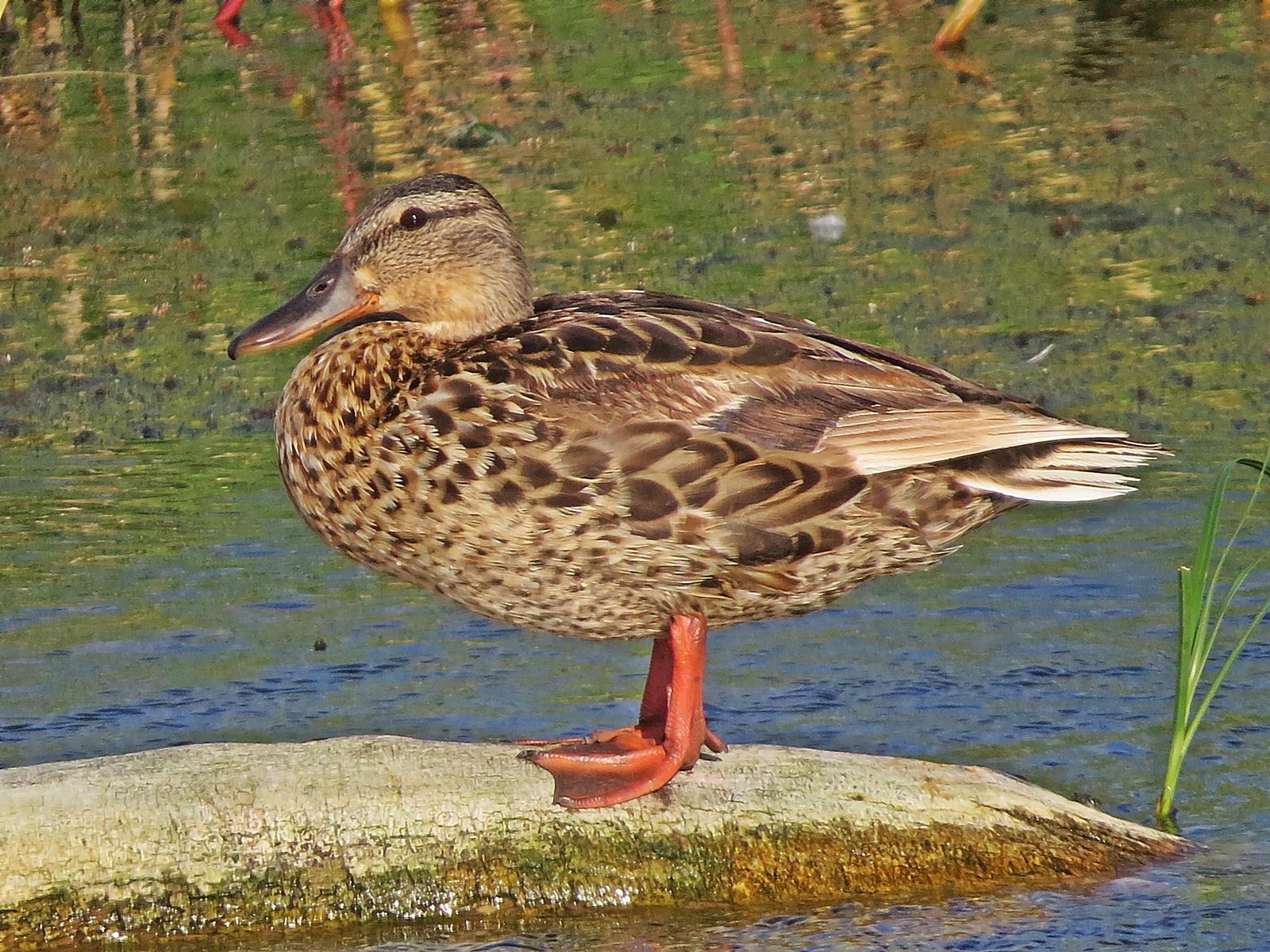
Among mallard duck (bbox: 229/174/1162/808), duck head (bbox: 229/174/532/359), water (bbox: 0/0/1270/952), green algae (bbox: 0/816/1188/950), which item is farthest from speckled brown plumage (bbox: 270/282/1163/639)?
water (bbox: 0/0/1270/952)

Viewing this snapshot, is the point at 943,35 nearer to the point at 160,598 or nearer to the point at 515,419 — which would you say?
the point at 160,598

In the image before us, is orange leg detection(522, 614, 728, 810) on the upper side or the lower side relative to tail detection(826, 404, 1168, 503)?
lower

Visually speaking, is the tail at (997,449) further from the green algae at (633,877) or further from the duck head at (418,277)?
the duck head at (418,277)

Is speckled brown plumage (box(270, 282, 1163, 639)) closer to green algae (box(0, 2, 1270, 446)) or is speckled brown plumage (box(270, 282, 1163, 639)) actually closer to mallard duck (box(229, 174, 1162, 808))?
mallard duck (box(229, 174, 1162, 808))

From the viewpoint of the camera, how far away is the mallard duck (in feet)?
14.5

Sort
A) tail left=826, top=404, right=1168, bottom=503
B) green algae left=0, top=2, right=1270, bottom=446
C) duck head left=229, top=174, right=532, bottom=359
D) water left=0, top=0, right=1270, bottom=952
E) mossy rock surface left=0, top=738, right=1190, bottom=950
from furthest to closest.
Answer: green algae left=0, top=2, right=1270, bottom=446
water left=0, top=0, right=1270, bottom=952
duck head left=229, top=174, right=532, bottom=359
tail left=826, top=404, right=1168, bottom=503
mossy rock surface left=0, top=738, right=1190, bottom=950

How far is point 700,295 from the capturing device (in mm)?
8516

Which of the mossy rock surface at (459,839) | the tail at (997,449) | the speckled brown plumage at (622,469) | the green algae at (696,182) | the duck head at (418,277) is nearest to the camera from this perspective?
the mossy rock surface at (459,839)

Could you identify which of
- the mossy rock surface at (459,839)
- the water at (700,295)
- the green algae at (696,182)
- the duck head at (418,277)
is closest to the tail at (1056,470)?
the mossy rock surface at (459,839)

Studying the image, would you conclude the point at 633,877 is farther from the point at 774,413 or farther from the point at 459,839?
the point at 774,413

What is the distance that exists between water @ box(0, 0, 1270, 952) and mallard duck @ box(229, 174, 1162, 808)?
2.15 feet

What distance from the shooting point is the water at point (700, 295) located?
5234 mm

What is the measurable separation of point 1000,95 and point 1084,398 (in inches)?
173

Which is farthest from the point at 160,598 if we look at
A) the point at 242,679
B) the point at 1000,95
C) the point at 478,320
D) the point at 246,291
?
the point at 1000,95
